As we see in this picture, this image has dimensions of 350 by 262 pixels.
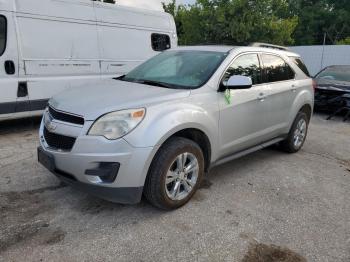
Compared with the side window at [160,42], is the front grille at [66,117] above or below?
below

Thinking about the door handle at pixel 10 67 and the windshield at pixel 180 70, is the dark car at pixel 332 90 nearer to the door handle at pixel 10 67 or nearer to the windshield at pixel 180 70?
the windshield at pixel 180 70

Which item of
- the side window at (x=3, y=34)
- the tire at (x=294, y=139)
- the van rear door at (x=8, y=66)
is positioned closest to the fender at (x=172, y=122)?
the tire at (x=294, y=139)

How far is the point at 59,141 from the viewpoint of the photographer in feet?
11.0

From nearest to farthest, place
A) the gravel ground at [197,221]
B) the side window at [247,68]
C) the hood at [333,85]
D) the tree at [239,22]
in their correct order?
1. the gravel ground at [197,221]
2. the side window at [247,68]
3. the hood at [333,85]
4. the tree at [239,22]

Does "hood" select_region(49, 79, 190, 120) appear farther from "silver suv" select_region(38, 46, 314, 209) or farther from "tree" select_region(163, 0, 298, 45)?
"tree" select_region(163, 0, 298, 45)

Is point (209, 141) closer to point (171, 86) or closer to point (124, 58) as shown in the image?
point (171, 86)

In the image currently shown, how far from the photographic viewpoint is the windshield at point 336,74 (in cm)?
995

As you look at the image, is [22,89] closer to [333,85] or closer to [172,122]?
[172,122]

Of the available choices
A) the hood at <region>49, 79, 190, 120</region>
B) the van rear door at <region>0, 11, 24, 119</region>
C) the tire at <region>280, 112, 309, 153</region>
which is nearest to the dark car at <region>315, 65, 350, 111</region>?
the tire at <region>280, 112, 309, 153</region>

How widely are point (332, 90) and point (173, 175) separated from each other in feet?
23.4

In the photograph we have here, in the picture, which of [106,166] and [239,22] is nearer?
[106,166]

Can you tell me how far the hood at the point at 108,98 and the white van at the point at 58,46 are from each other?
2812 mm

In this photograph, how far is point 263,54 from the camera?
4.89 metres

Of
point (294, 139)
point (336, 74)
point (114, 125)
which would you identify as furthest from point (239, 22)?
point (114, 125)
